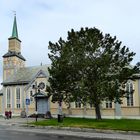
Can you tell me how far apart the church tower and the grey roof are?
3242 millimetres

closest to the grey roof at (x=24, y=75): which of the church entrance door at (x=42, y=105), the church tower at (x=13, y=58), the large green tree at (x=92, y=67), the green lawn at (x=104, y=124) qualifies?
the church tower at (x=13, y=58)

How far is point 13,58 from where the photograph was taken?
2335 inches

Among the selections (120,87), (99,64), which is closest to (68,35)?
(99,64)

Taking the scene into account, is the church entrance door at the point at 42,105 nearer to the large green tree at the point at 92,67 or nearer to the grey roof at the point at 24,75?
the grey roof at the point at 24,75

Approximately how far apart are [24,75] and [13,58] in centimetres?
825

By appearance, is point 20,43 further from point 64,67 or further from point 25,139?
point 25,139

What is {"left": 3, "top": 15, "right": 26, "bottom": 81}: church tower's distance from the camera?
58.2 meters

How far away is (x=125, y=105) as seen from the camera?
135 feet

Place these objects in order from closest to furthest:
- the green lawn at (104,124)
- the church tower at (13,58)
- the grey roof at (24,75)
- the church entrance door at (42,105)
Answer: the green lawn at (104,124) → the church entrance door at (42,105) → the grey roof at (24,75) → the church tower at (13,58)

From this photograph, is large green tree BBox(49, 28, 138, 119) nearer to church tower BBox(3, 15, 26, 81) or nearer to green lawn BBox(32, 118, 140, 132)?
green lawn BBox(32, 118, 140, 132)

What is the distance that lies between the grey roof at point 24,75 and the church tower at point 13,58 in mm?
3242

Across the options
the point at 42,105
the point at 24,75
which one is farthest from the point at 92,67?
the point at 24,75

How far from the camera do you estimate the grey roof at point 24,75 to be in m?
50.2

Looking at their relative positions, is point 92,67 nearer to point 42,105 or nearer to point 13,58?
point 42,105
